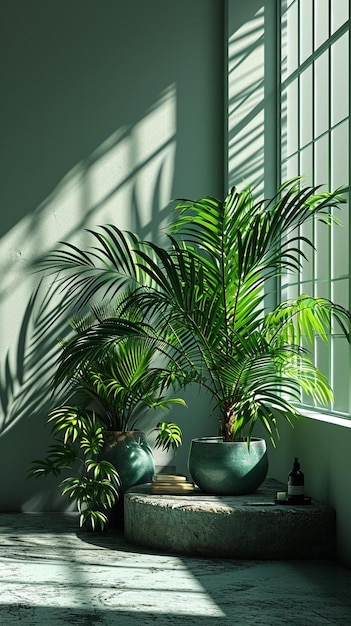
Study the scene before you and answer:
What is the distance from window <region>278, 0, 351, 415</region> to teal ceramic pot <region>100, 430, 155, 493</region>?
1171 millimetres

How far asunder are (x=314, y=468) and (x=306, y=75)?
234 centimetres

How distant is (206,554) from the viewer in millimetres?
4719

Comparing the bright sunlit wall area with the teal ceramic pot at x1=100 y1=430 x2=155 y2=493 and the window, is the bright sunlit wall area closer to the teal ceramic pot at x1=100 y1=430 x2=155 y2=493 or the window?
the window

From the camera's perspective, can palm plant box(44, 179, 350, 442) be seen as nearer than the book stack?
Yes

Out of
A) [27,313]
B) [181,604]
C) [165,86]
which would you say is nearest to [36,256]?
[27,313]

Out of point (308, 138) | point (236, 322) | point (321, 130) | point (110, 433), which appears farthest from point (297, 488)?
point (308, 138)

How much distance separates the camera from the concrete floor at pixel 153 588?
3.65 metres

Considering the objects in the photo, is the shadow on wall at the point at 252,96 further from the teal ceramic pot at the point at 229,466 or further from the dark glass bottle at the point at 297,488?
the dark glass bottle at the point at 297,488

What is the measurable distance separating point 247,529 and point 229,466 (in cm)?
45

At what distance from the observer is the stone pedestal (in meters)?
4.64

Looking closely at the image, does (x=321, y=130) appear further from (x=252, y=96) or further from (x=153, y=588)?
(x=153, y=588)

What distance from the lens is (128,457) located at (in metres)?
5.66

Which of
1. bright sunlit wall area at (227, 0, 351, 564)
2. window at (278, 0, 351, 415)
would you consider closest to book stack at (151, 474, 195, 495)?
bright sunlit wall area at (227, 0, 351, 564)

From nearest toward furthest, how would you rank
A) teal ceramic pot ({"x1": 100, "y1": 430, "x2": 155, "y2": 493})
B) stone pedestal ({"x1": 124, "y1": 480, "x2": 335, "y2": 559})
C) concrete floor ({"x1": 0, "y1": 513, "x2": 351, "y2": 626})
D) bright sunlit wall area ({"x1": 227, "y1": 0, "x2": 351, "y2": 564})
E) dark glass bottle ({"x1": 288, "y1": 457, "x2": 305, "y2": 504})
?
1. concrete floor ({"x1": 0, "y1": 513, "x2": 351, "y2": 626})
2. stone pedestal ({"x1": 124, "y1": 480, "x2": 335, "y2": 559})
3. dark glass bottle ({"x1": 288, "y1": 457, "x2": 305, "y2": 504})
4. bright sunlit wall area ({"x1": 227, "y1": 0, "x2": 351, "y2": 564})
5. teal ceramic pot ({"x1": 100, "y1": 430, "x2": 155, "y2": 493})
